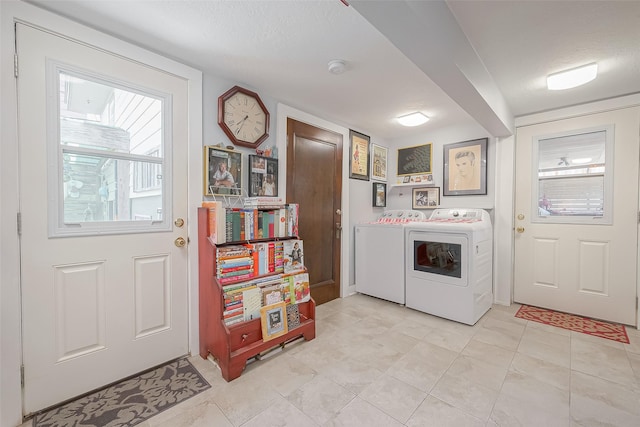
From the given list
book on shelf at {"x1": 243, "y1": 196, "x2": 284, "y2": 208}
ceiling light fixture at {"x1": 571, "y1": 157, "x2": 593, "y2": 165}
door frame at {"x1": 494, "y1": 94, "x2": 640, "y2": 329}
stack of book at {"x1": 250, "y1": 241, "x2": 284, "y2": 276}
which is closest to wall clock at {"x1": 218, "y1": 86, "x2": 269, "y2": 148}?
book on shelf at {"x1": 243, "y1": 196, "x2": 284, "y2": 208}

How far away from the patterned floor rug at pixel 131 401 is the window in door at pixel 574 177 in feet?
Answer: 11.9

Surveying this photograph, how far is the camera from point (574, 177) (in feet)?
8.89

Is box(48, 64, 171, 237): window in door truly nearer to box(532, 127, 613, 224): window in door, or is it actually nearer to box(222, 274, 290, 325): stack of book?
box(222, 274, 290, 325): stack of book

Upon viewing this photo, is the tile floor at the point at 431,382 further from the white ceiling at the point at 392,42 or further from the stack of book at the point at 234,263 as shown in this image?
the white ceiling at the point at 392,42

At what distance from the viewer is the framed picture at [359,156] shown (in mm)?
3351

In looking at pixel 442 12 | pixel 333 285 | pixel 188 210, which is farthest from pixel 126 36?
pixel 333 285

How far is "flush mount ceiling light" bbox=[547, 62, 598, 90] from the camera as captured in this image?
194 centimetres

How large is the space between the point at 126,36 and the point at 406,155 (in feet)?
10.6

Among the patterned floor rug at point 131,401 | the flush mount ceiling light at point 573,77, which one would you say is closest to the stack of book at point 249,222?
the patterned floor rug at point 131,401

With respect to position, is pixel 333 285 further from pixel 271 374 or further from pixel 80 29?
pixel 80 29

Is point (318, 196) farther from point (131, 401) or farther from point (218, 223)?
point (131, 401)

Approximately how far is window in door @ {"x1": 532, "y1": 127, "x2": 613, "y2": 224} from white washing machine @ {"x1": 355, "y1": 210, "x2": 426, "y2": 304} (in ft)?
4.21

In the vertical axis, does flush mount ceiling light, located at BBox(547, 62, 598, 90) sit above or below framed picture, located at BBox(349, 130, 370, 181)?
above

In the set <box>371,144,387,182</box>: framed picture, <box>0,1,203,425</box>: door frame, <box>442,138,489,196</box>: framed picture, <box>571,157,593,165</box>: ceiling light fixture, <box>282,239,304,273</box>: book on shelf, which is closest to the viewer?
<box>0,1,203,425</box>: door frame
